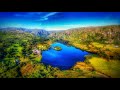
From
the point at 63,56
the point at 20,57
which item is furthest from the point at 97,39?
the point at 20,57

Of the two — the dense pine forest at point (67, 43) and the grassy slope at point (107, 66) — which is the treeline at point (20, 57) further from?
the grassy slope at point (107, 66)

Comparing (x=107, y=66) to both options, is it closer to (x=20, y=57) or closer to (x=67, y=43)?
(x=67, y=43)

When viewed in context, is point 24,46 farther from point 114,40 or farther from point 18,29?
point 114,40

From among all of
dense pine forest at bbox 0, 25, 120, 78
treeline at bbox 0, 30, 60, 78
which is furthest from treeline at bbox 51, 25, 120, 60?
treeline at bbox 0, 30, 60, 78

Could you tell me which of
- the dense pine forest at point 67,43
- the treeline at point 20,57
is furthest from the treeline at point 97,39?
the treeline at point 20,57

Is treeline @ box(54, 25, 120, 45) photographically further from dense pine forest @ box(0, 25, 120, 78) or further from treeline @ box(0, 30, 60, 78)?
treeline @ box(0, 30, 60, 78)
